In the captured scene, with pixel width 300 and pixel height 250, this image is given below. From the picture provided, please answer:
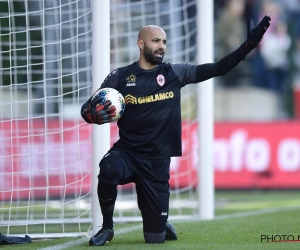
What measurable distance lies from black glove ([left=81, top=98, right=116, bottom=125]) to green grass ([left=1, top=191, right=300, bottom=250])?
102cm

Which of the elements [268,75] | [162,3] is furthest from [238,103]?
[162,3]

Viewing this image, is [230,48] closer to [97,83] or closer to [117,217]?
[117,217]

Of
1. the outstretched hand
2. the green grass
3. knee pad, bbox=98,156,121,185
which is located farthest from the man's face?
the green grass

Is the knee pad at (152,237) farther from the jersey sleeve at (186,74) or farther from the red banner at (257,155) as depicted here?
the red banner at (257,155)

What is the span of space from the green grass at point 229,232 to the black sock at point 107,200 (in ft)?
0.65

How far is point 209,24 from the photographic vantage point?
9609mm

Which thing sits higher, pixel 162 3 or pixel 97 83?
pixel 162 3

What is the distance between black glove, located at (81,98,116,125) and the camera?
21.2 feet

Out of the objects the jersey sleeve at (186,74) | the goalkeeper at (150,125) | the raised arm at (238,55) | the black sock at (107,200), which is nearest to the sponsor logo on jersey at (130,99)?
the goalkeeper at (150,125)

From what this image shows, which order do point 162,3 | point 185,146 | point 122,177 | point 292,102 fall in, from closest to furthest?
point 122,177
point 162,3
point 185,146
point 292,102

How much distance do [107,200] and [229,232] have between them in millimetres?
1596

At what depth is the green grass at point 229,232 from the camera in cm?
665

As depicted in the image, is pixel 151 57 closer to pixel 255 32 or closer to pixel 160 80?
pixel 160 80

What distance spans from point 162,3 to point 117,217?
3.19m
